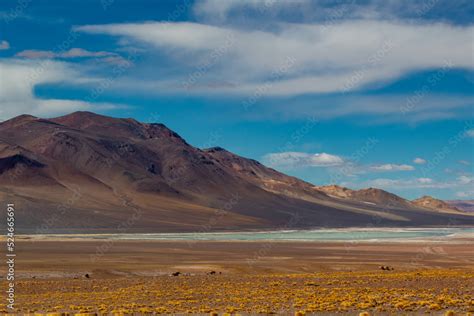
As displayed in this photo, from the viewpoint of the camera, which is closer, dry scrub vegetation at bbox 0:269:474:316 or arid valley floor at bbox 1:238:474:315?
dry scrub vegetation at bbox 0:269:474:316

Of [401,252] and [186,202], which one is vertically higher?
[186,202]

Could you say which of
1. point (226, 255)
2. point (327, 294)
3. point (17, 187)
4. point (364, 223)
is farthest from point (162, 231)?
point (327, 294)

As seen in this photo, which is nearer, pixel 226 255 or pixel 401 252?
pixel 226 255

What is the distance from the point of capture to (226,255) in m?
64.6

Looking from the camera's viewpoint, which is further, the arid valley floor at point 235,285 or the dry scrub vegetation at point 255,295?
the arid valley floor at point 235,285

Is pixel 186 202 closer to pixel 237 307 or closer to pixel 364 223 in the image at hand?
pixel 364 223

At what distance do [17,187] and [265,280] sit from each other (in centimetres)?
13799

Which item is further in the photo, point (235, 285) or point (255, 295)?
point (235, 285)

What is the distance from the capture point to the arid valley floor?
2575 cm

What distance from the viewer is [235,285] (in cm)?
3556

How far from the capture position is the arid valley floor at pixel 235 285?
2575 centimetres

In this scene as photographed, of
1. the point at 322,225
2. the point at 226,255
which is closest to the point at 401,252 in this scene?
the point at 226,255

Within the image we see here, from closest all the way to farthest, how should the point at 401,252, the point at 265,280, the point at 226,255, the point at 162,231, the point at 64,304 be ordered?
1. the point at 64,304
2. the point at 265,280
3. the point at 226,255
4. the point at 401,252
5. the point at 162,231

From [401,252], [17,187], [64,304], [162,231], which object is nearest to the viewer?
[64,304]
